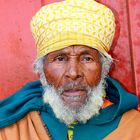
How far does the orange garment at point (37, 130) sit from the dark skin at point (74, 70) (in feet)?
0.76

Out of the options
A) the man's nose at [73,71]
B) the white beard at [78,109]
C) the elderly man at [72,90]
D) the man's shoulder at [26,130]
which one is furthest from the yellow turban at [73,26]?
the man's shoulder at [26,130]

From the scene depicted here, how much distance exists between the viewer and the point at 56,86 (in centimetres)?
289

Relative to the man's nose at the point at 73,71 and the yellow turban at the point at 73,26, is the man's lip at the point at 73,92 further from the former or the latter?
the yellow turban at the point at 73,26

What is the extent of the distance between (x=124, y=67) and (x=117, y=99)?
313 mm

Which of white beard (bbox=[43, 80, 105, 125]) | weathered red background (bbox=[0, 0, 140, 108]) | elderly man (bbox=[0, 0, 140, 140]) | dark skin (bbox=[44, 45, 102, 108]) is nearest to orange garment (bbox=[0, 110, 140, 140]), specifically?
elderly man (bbox=[0, 0, 140, 140])

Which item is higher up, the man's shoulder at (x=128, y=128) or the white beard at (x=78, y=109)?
the white beard at (x=78, y=109)

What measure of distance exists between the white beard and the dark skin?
0.04 meters

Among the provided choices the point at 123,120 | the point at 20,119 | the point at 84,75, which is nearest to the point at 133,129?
the point at 123,120

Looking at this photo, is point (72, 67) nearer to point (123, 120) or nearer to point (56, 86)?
point (56, 86)

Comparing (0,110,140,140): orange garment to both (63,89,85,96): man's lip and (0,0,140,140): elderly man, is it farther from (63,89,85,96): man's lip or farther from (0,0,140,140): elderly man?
(63,89,85,96): man's lip

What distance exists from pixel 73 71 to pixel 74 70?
0.03ft

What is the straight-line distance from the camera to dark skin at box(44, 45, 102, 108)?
111 inches

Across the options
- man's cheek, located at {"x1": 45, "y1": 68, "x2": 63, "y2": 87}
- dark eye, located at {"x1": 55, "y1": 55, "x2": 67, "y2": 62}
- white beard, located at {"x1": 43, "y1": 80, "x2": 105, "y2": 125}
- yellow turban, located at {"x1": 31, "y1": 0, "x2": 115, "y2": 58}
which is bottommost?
white beard, located at {"x1": 43, "y1": 80, "x2": 105, "y2": 125}

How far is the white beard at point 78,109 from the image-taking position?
2.92 m
